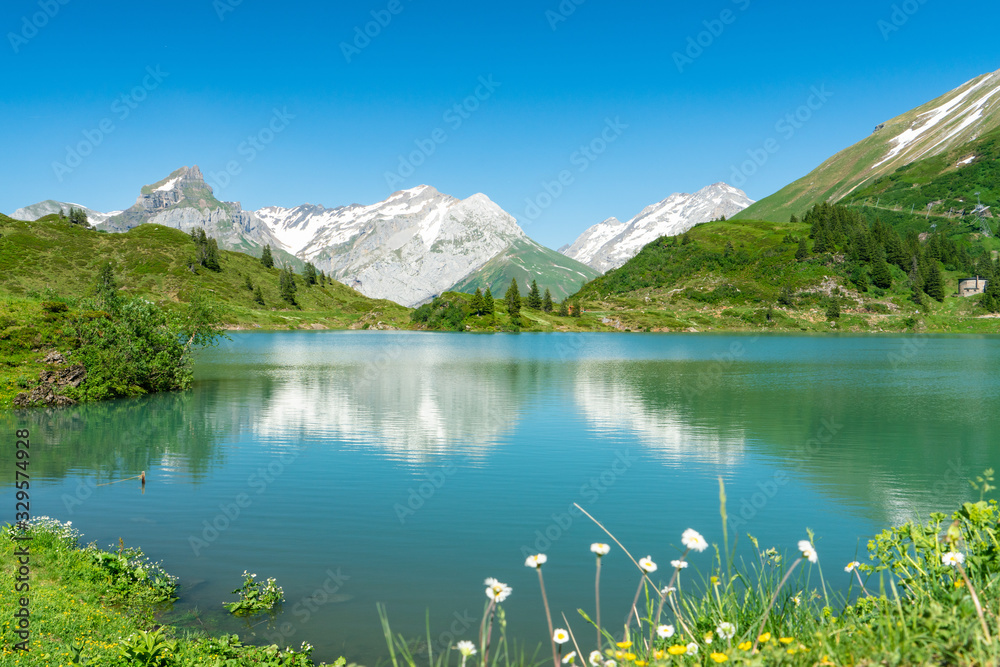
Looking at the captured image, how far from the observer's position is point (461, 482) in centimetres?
2950

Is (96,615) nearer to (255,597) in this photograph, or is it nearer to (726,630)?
(255,597)

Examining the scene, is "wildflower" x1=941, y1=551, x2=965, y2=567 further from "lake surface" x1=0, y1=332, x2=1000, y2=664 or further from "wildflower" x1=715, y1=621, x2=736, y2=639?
"lake surface" x1=0, y1=332, x2=1000, y2=664

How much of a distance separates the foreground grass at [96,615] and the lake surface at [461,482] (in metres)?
1.11

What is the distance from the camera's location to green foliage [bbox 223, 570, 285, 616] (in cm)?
1577

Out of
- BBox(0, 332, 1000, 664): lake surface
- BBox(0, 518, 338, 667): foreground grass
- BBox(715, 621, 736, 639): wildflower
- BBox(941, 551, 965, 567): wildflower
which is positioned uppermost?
BBox(941, 551, 965, 567): wildflower

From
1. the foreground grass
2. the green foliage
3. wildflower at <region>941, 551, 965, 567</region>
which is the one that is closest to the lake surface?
the green foliage

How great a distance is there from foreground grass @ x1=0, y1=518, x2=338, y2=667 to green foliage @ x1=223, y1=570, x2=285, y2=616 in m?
1.72

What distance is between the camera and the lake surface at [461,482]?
1759 cm

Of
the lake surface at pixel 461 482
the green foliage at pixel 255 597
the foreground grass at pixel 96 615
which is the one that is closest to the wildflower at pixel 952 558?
the lake surface at pixel 461 482

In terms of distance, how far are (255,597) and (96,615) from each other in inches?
143

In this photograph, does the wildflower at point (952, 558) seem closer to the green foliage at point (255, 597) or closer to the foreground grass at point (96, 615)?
the foreground grass at point (96, 615)

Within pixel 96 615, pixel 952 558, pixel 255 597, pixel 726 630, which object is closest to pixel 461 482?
pixel 255 597

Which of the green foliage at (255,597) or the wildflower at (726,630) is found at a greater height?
the wildflower at (726,630)

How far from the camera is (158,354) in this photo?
198 ft
